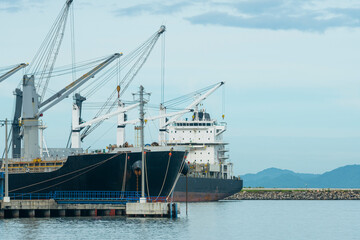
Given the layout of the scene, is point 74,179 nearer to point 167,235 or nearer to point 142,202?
point 142,202

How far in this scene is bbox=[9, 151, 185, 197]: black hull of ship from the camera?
56.0m

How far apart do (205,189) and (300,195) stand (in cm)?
3103

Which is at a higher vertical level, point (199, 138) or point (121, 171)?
point (199, 138)

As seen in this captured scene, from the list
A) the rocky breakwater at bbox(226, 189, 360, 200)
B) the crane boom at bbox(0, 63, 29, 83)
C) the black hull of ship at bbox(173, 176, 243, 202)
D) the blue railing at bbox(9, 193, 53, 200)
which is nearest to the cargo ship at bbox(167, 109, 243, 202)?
→ the black hull of ship at bbox(173, 176, 243, 202)

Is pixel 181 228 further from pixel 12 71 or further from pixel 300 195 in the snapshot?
pixel 300 195

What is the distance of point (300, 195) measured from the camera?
116125 mm

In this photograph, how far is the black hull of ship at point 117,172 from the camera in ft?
184

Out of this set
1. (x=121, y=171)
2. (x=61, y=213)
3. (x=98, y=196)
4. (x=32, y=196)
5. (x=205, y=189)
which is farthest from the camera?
(x=205, y=189)

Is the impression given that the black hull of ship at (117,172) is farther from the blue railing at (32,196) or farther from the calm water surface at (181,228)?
the calm water surface at (181,228)

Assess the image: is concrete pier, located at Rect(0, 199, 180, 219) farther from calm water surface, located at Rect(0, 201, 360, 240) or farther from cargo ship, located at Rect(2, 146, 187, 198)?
cargo ship, located at Rect(2, 146, 187, 198)

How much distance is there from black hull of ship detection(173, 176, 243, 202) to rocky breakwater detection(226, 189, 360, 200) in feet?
38.7

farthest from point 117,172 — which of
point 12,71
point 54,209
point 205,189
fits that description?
point 205,189

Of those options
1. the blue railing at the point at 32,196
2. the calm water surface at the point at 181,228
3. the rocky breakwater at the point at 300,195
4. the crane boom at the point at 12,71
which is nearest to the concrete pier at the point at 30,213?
the calm water surface at the point at 181,228

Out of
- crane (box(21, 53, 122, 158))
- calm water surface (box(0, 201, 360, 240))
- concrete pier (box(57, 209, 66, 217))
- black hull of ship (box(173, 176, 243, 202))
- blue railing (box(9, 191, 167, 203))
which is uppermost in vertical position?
crane (box(21, 53, 122, 158))
